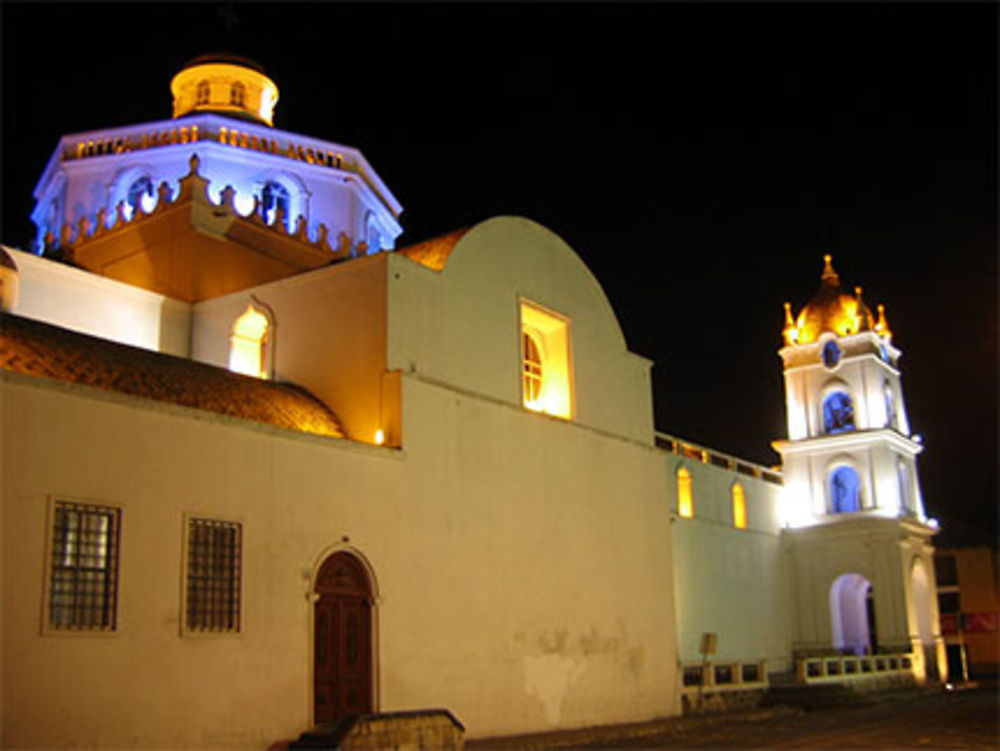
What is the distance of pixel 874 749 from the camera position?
17422 millimetres

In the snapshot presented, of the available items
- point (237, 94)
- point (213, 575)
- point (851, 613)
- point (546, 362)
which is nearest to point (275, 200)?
point (237, 94)

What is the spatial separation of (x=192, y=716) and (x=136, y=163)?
1524 centimetres

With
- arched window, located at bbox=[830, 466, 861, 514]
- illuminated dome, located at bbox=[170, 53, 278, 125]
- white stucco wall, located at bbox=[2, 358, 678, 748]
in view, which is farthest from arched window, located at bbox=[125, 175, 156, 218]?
arched window, located at bbox=[830, 466, 861, 514]

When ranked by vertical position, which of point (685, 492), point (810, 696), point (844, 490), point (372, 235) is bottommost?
point (810, 696)

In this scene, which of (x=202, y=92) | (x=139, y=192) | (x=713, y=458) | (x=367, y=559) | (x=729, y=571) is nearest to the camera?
(x=367, y=559)

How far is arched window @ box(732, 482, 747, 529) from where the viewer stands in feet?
118

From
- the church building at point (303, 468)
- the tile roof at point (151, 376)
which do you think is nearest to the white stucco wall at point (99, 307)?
the church building at point (303, 468)

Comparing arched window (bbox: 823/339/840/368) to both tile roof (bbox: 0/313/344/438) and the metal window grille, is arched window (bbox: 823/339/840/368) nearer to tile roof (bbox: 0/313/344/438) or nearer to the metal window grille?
the metal window grille

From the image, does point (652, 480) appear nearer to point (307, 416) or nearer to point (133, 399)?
point (307, 416)

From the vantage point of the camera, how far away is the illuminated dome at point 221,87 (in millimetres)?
27469

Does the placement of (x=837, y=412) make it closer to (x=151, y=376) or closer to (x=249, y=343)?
(x=249, y=343)

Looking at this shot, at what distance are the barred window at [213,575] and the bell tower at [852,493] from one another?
2649 cm

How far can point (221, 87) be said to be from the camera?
27.6 metres

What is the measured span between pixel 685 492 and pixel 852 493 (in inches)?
323
